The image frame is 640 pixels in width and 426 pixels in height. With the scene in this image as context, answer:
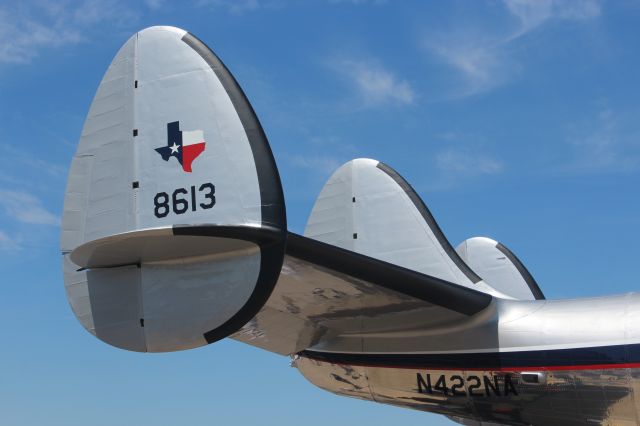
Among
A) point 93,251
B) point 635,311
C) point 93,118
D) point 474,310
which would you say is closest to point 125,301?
point 93,251

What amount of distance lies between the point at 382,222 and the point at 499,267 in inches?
162

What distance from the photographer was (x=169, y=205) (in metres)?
11.8

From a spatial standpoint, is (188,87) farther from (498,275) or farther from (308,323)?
(498,275)

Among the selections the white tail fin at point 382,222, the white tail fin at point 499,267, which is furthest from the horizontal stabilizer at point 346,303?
the white tail fin at point 499,267

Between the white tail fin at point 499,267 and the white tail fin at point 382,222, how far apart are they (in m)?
3.00

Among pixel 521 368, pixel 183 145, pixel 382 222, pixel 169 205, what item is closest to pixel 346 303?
pixel 521 368

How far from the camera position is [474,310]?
48.4 ft

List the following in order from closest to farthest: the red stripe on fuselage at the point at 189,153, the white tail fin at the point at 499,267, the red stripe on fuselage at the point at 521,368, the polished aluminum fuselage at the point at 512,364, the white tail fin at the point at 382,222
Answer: the red stripe on fuselage at the point at 189,153 → the red stripe on fuselage at the point at 521,368 → the polished aluminum fuselage at the point at 512,364 → the white tail fin at the point at 382,222 → the white tail fin at the point at 499,267

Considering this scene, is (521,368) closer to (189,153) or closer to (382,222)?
(382,222)

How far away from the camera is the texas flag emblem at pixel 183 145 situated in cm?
1206

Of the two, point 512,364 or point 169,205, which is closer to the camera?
point 169,205

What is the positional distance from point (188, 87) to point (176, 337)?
3676 millimetres

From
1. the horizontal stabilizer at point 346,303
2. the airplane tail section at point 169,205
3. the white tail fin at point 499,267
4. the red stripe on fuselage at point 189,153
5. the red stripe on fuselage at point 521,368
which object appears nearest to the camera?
the airplane tail section at point 169,205

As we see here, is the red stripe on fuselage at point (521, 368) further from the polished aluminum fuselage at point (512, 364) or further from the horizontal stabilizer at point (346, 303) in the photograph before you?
the horizontal stabilizer at point (346, 303)
